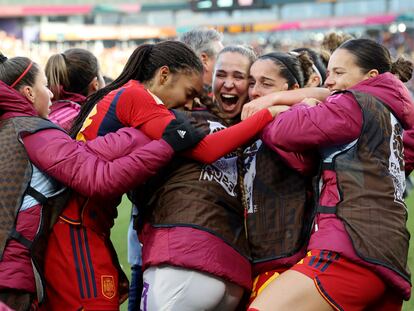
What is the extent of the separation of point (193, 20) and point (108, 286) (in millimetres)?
57751

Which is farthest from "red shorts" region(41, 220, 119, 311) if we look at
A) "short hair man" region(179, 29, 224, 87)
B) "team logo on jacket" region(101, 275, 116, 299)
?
"short hair man" region(179, 29, 224, 87)

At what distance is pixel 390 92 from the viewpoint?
289 centimetres

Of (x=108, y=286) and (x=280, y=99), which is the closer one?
(x=108, y=286)

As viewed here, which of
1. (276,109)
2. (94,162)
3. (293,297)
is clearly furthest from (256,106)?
(293,297)

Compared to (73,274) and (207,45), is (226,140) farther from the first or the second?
(207,45)

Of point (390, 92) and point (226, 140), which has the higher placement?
point (390, 92)

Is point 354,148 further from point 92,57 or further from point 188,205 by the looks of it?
point 92,57

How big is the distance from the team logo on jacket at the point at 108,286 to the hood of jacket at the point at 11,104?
→ 76 centimetres

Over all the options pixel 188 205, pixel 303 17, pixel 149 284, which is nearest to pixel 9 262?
pixel 149 284

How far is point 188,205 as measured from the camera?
289cm

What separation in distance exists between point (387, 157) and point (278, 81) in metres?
0.77

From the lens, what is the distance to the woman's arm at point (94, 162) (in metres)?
2.78

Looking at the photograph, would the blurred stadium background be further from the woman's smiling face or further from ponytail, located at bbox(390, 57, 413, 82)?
ponytail, located at bbox(390, 57, 413, 82)

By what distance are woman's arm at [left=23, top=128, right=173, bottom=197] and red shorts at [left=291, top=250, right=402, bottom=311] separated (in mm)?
713
